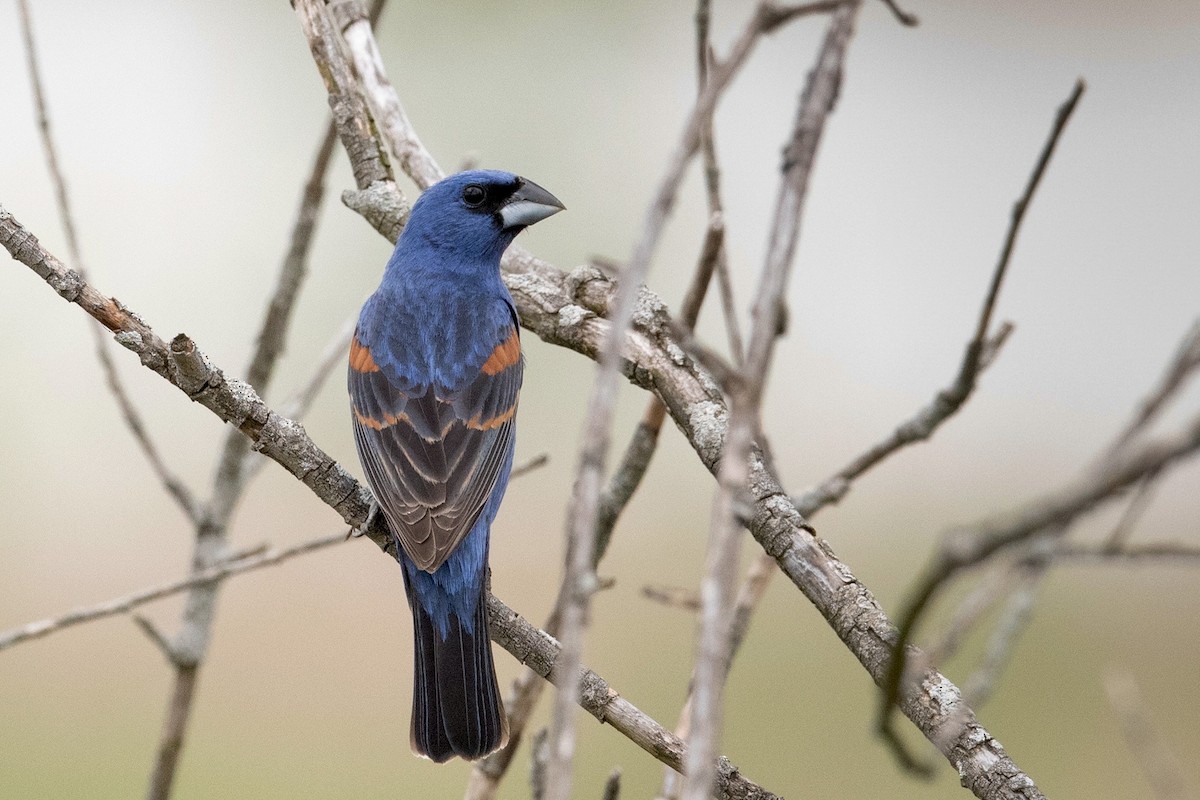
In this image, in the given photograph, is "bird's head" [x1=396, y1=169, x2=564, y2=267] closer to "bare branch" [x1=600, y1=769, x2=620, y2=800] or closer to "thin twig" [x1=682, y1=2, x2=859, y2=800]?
"bare branch" [x1=600, y1=769, x2=620, y2=800]

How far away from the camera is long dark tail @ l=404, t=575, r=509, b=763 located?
8.83 ft

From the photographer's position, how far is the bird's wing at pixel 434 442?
2.73m

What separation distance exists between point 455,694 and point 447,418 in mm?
741

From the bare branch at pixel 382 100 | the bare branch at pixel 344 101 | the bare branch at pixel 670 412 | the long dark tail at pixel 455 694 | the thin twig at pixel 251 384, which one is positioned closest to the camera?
the bare branch at pixel 670 412

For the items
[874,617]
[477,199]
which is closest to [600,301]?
[874,617]

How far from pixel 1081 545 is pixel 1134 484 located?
5.2 inches

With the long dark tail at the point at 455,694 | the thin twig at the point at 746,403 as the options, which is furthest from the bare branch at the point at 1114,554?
the long dark tail at the point at 455,694

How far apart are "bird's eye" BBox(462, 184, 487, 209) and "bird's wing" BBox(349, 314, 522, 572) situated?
493 millimetres

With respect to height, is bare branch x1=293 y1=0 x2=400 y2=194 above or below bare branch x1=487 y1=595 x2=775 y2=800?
above

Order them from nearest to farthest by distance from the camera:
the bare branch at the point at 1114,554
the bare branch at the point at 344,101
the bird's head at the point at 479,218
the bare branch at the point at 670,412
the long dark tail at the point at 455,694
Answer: the bare branch at the point at 1114,554 → the bare branch at the point at 670,412 → the long dark tail at the point at 455,694 → the bare branch at the point at 344,101 → the bird's head at the point at 479,218

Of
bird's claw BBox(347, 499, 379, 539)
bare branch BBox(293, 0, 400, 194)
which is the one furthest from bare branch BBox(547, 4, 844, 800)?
bare branch BBox(293, 0, 400, 194)

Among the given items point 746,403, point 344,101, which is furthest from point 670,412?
point 746,403

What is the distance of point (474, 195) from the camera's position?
3627 millimetres

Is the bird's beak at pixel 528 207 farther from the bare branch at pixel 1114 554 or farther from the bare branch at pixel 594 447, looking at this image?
the bare branch at pixel 1114 554
